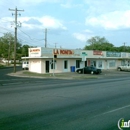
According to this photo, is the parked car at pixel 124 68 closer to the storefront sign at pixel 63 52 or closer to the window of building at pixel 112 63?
the window of building at pixel 112 63

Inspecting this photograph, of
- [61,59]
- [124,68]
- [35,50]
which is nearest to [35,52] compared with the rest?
[35,50]

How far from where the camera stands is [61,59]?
46.9m

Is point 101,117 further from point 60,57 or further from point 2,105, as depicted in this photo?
point 60,57

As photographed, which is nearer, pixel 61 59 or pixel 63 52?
pixel 61 59

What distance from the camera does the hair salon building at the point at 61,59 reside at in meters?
44.0

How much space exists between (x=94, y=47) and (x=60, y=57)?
2760 inches

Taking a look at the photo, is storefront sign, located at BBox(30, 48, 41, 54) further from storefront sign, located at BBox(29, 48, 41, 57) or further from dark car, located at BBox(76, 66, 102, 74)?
dark car, located at BBox(76, 66, 102, 74)

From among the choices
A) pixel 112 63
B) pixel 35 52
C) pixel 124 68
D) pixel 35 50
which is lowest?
pixel 124 68

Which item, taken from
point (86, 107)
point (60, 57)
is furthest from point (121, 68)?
point (86, 107)

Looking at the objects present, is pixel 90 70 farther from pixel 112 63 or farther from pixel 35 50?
pixel 112 63

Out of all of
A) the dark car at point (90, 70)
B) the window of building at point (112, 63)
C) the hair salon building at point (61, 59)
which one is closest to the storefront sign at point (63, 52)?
the hair salon building at point (61, 59)

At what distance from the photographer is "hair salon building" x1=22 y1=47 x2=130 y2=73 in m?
44.0

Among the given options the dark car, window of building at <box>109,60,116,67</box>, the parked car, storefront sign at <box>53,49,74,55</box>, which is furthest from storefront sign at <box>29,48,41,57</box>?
the parked car

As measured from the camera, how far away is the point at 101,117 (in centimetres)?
830
